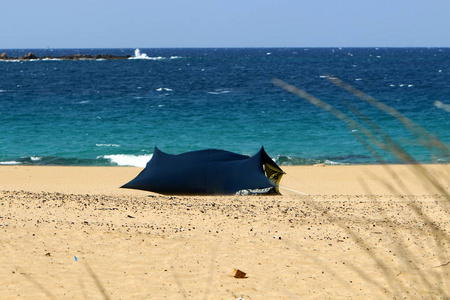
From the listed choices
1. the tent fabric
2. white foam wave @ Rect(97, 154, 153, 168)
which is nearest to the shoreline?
the tent fabric

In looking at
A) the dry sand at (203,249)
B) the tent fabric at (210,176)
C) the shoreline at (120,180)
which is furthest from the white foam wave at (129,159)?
the dry sand at (203,249)

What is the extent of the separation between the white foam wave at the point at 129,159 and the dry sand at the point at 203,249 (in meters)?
9.85

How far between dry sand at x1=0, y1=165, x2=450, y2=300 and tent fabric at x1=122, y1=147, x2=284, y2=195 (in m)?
1.58

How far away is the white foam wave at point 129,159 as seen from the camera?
2276 cm

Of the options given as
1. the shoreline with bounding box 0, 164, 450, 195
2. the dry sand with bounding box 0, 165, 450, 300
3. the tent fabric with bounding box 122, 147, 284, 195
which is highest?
the dry sand with bounding box 0, 165, 450, 300

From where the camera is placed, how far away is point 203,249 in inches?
331

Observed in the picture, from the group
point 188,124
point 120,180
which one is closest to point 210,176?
point 120,180

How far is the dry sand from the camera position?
6738 mm

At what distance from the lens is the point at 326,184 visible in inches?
710

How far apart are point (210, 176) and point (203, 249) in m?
6.53

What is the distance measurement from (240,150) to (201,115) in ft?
32.7

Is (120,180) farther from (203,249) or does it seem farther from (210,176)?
(203,249)

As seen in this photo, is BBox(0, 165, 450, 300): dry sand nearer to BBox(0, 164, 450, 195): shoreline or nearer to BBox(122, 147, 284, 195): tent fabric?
BBox(122, 147, 284, 195): tent fabric

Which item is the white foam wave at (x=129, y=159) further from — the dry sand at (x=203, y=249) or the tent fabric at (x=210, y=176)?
the dry sand at (x=203, y=249)
